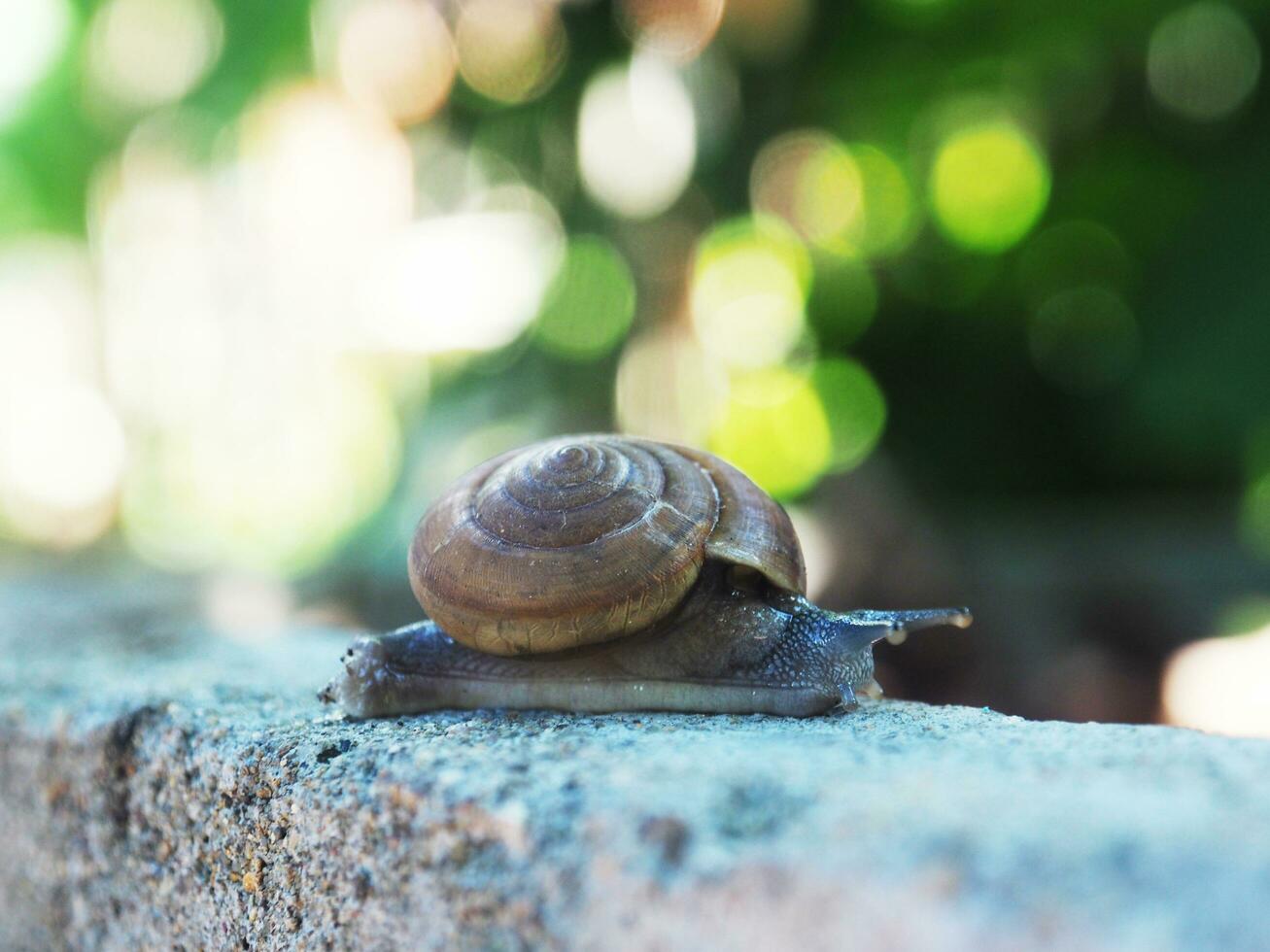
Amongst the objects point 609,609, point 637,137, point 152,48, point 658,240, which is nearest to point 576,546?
point 609,609

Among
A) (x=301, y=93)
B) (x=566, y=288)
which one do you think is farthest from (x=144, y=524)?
(x=566, y=288)

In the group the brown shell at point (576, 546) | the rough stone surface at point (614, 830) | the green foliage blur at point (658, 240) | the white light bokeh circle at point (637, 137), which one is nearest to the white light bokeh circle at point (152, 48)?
the green foliage blur at point (658, 240)

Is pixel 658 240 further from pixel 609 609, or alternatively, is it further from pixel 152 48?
pixel 609 609

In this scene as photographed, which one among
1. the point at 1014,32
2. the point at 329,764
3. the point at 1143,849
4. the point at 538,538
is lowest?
the point at 1143,849

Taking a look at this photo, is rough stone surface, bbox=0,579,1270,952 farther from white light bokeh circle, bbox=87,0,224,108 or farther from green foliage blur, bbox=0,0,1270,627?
white light bokeh circle, bbox=87,0,224,108

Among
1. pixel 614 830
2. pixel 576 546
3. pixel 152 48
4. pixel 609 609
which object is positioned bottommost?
pixel 614 830

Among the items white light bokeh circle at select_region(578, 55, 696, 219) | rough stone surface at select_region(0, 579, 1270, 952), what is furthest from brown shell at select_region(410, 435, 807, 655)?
white light bokeh circle at select_region(578, 55, 696, 219)

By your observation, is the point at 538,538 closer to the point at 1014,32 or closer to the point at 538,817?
the point at 538,817

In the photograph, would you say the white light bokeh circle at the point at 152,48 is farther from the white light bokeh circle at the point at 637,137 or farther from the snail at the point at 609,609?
the snail at the point at 609,609
